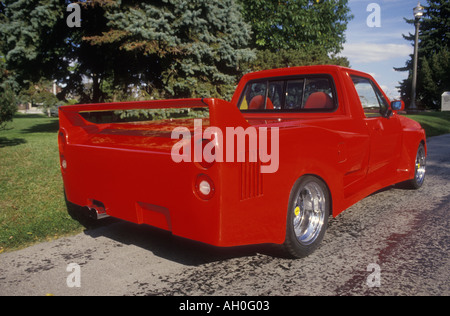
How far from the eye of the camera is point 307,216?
11.0ft

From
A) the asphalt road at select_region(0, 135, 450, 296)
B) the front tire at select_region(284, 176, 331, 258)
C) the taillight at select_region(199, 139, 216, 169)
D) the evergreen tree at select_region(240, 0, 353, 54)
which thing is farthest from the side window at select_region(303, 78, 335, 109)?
the evergreen tree at select_region(240, 0, 353, 54)

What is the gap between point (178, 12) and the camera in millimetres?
12164

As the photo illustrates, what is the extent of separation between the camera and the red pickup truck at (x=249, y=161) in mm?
2500

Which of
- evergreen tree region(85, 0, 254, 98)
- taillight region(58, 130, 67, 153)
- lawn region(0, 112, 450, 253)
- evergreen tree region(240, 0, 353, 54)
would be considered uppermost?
evergreen tree region(240, 0, 353, 54)

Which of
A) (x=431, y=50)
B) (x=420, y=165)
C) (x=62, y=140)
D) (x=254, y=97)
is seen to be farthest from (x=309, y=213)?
Answer: (x=431, y=50)

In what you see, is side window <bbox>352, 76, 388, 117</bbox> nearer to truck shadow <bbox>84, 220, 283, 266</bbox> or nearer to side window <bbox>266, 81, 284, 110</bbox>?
side window <bbox>266, 81, 284, 110</bbox>

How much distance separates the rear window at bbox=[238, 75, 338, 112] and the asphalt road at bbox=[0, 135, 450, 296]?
1402mm

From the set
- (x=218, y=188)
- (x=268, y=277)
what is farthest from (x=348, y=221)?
(x=218, y=188)

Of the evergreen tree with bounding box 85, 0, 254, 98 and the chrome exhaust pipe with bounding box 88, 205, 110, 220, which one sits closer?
the chrome exhaust pipe with bounding box 88, 205, 110, 220

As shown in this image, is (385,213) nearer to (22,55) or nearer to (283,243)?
(283,243)

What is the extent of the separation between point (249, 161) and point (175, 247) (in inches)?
55.6

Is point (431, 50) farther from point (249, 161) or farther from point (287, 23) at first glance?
point (249, 161)

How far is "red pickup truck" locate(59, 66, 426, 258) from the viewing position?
2.50m

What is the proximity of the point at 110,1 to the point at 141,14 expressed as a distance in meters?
1.19
